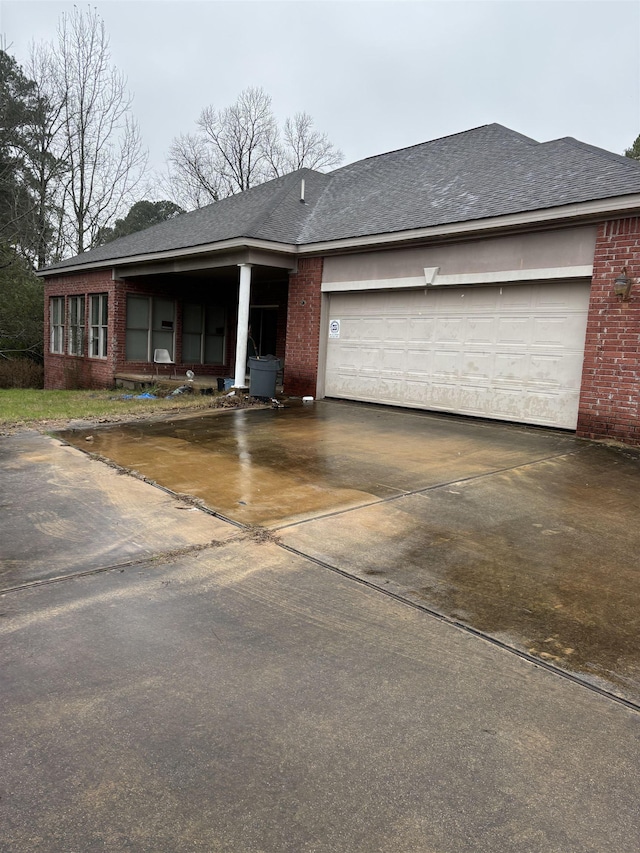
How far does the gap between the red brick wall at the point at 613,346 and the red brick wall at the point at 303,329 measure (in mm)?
5669

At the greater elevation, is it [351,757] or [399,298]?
[399,298]

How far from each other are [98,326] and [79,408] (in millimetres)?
7259

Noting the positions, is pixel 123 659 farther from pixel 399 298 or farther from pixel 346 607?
pixel 399 298

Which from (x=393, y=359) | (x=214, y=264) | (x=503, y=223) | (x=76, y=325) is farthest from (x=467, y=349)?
(x=76, y=325)

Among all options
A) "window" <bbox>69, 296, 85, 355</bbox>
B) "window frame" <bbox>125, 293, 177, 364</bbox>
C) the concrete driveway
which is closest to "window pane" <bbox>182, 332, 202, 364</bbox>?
"window frame" <bbox>125, 293, 177, 364</bbox>

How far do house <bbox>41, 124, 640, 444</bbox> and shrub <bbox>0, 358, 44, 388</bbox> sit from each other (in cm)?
698

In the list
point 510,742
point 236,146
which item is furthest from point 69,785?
point 236,146

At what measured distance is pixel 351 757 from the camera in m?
2.17

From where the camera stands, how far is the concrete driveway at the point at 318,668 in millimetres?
1901

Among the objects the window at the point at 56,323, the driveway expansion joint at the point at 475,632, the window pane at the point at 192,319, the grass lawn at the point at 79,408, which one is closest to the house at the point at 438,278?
the window pane at the point at 192,319

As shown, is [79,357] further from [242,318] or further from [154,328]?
[242,318]

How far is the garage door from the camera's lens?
9.06 meters

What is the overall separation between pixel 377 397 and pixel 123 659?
937cm

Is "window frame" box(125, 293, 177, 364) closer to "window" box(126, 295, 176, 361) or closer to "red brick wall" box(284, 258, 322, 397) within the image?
"window" box(126, 295, 176, 361)
